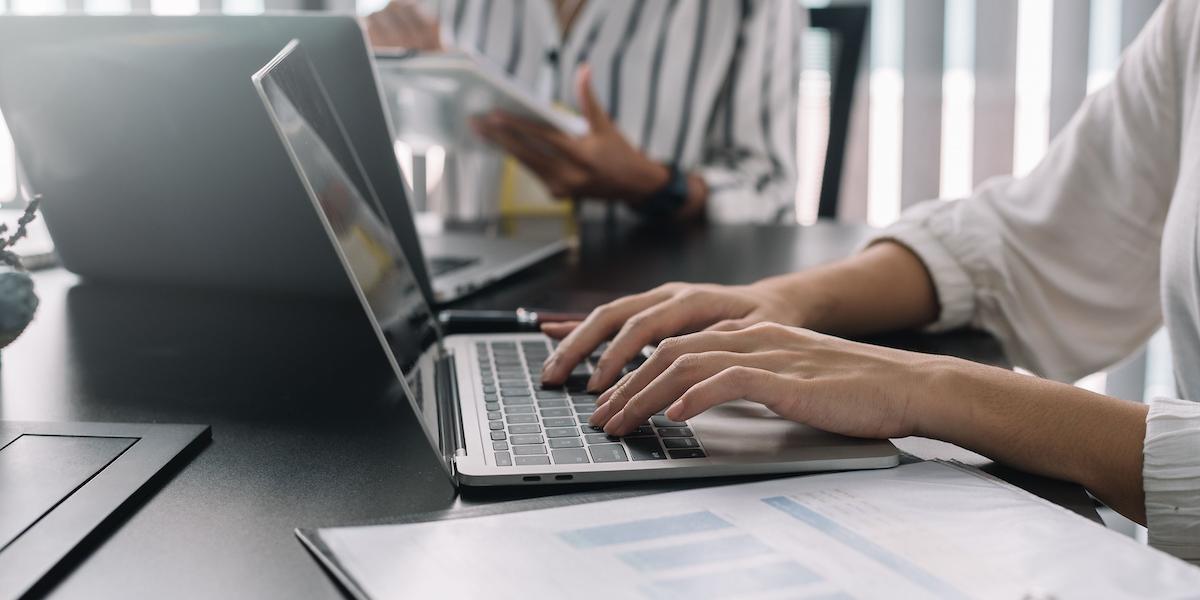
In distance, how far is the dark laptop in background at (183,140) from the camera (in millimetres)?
798

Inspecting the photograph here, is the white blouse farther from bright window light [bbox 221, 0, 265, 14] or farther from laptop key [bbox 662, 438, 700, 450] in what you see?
bright window light [bbox 221, 0, 265, 14]

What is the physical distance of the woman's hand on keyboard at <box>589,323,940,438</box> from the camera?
1.77 feet

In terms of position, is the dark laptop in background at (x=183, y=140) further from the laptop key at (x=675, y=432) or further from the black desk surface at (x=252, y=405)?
the laptop key at (x=675, y=432)

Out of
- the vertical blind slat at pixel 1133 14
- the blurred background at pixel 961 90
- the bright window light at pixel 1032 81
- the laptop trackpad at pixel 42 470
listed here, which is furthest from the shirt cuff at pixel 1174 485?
the vertical blind slat at pixel 1133 14

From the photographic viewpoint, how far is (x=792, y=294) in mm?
839

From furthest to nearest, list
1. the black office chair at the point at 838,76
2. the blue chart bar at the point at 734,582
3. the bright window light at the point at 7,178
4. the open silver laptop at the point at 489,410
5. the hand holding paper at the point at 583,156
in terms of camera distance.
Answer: the bright window light at the point at 7,178 < the black office chair at the point at 838,76 < the hand holding paper at the point at 583,156 < the open silver laptop at the point at 489,410 < the blue chart bar at the point at 734,582

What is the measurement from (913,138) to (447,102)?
160cm

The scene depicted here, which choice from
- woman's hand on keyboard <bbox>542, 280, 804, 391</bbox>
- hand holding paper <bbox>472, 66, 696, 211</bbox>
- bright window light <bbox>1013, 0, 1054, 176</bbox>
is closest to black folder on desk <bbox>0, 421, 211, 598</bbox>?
woman's hand on keyboard <bbox>542, 280, 804, 391</bbox>

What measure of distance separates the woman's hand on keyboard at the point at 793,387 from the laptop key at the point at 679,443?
0.05ft

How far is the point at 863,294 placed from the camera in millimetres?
874

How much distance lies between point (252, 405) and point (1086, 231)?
736mm

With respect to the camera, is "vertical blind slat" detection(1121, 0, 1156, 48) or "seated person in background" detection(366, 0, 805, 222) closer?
"seated person in background" detection(366, 0, 805, 222)

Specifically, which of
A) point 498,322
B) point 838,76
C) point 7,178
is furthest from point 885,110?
point 7,178

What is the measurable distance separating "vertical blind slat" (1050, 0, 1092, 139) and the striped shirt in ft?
3.02
